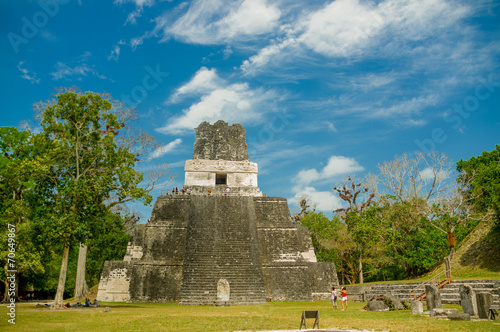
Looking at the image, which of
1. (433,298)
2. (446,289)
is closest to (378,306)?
(433,298)

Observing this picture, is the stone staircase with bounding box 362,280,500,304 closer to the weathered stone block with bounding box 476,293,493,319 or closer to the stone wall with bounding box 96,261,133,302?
the weathered stone block with bounding box 476,293,493,319

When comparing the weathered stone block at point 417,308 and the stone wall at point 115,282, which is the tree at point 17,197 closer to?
the stone wall at point 115,282

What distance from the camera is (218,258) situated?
1519cm

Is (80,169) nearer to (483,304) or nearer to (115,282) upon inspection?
(115,282)

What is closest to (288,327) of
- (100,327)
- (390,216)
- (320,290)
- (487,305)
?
(100,327)

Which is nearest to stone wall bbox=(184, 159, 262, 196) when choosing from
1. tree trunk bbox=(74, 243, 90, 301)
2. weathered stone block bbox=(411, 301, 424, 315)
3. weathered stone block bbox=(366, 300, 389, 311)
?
tree trunk bbox=(74, 243, 90, 301)

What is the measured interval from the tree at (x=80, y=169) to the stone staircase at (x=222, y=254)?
3726 millimetres

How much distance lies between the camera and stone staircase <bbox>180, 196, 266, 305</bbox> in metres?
13.5

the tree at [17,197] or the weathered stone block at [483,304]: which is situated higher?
the tree at [17,197]

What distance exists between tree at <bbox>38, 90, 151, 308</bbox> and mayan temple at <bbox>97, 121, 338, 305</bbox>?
375 centimetres

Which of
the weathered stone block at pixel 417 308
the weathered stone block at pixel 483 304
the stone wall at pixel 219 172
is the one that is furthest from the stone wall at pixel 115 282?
the weathered stone block at pixel 483 304

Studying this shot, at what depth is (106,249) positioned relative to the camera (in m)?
24.7

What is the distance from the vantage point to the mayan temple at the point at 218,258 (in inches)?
553

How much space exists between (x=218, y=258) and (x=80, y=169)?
6.21 metres
